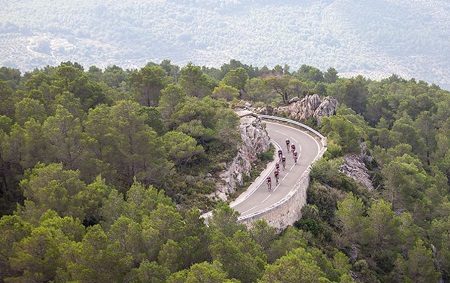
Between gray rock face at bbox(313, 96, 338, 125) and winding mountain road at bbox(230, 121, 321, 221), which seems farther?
gray rock face at bbox(313, 96, 338, 125)

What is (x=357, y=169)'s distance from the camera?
64.1m

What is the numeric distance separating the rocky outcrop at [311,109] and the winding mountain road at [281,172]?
2393mm

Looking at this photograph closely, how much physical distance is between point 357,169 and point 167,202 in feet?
92.5

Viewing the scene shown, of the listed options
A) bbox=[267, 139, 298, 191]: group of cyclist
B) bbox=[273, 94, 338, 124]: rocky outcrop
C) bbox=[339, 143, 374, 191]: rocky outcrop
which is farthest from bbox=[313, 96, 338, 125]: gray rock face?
bbox=[267, 139, 298, 191]: group of cyclist

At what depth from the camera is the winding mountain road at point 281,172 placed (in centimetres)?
A: 5096

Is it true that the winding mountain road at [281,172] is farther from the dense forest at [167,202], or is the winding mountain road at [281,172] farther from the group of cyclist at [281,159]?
the dense forest at [167,202]

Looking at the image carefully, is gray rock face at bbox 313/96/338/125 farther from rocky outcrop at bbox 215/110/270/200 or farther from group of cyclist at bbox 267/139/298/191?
rocky outcrop at bbox 215/110/270/200

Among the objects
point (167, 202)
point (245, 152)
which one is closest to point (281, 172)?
point (245, 152)

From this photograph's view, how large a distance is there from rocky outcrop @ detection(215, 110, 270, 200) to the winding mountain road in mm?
1236

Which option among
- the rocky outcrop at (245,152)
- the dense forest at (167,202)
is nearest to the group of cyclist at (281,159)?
the rocky outcrop at (245,152)

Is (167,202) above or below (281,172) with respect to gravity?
above

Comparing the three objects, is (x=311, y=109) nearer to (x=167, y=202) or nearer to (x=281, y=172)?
(x=281, y=172)

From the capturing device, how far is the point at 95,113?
50.5m

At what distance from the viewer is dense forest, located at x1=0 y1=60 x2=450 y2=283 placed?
32.8m
